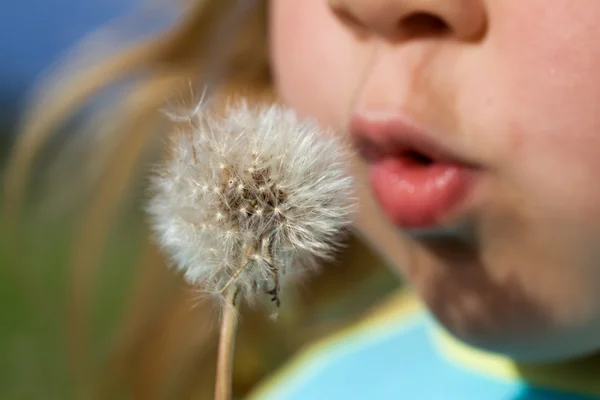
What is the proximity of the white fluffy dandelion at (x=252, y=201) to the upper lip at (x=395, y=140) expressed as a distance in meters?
0.02

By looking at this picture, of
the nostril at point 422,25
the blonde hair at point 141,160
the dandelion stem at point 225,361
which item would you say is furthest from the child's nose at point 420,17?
the blonde hair at point 141,160

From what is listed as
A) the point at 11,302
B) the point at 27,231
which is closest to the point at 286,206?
the point at 27,231

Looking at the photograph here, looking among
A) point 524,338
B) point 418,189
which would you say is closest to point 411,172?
point 418,189

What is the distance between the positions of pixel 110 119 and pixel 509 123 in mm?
605

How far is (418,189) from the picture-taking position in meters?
0.34

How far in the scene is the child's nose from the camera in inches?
11.5

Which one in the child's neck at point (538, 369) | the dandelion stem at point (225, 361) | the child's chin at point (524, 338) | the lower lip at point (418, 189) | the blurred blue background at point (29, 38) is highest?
the blurred blue background at point (29, 38)

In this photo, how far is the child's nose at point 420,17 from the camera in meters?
0.29

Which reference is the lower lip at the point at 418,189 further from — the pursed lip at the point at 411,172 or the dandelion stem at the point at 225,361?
the dandelion stem at the point at 225,361

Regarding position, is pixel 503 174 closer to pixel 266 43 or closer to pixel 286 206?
pixel 286 206

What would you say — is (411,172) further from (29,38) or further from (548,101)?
(29,38)

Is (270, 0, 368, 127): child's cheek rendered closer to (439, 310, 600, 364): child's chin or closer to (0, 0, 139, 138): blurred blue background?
(439, 310, 600, 364): child's chin

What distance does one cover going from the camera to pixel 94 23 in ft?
3.34

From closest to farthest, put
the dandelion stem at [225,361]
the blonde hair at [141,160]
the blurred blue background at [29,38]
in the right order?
the dandelion stem at [225,361]
the blonde hair at [141,160]
the blurred blue background at [29,38]
